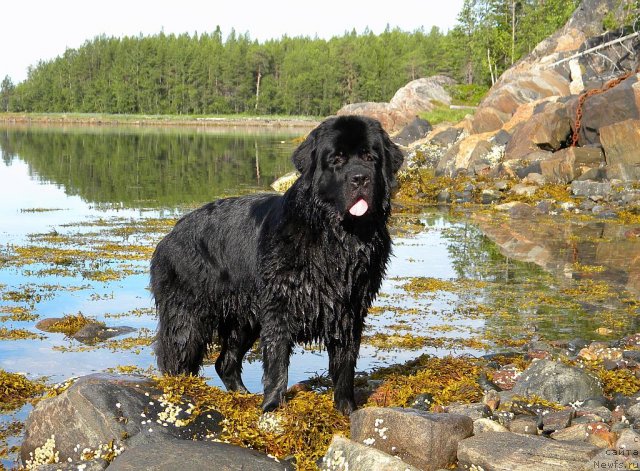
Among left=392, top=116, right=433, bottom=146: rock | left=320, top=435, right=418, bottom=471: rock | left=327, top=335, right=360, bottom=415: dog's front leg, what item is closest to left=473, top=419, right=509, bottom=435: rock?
left=320, top=435, right=418, bottom=471: rock

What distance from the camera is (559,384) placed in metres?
6.08

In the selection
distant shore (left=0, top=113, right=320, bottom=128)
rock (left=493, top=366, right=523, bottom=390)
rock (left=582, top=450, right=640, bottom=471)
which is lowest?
rock (left=493, top=366, right=523, bottom=390)

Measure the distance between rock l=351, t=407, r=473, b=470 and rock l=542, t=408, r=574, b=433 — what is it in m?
0.60

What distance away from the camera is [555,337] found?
8.91 metres

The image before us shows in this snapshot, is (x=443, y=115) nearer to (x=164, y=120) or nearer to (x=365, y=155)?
(x=365, y=155)

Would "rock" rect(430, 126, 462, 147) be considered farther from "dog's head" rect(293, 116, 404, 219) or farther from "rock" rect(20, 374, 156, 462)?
"rock" rect(20, 374, 156, 462)

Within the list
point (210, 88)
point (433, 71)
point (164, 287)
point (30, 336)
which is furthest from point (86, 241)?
point (210, 88)

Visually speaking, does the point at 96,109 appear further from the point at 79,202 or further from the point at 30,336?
the point at 30,336

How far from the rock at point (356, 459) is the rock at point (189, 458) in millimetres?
321

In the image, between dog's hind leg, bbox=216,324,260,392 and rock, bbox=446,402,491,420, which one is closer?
rock, bbox=446,402,491,420

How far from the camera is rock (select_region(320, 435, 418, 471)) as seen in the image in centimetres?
468

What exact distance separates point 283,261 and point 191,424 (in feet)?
4.28

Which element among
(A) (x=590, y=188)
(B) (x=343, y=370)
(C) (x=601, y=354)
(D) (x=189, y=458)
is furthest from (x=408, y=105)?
(D) (x=189, y=458)

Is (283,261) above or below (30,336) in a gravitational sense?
above
